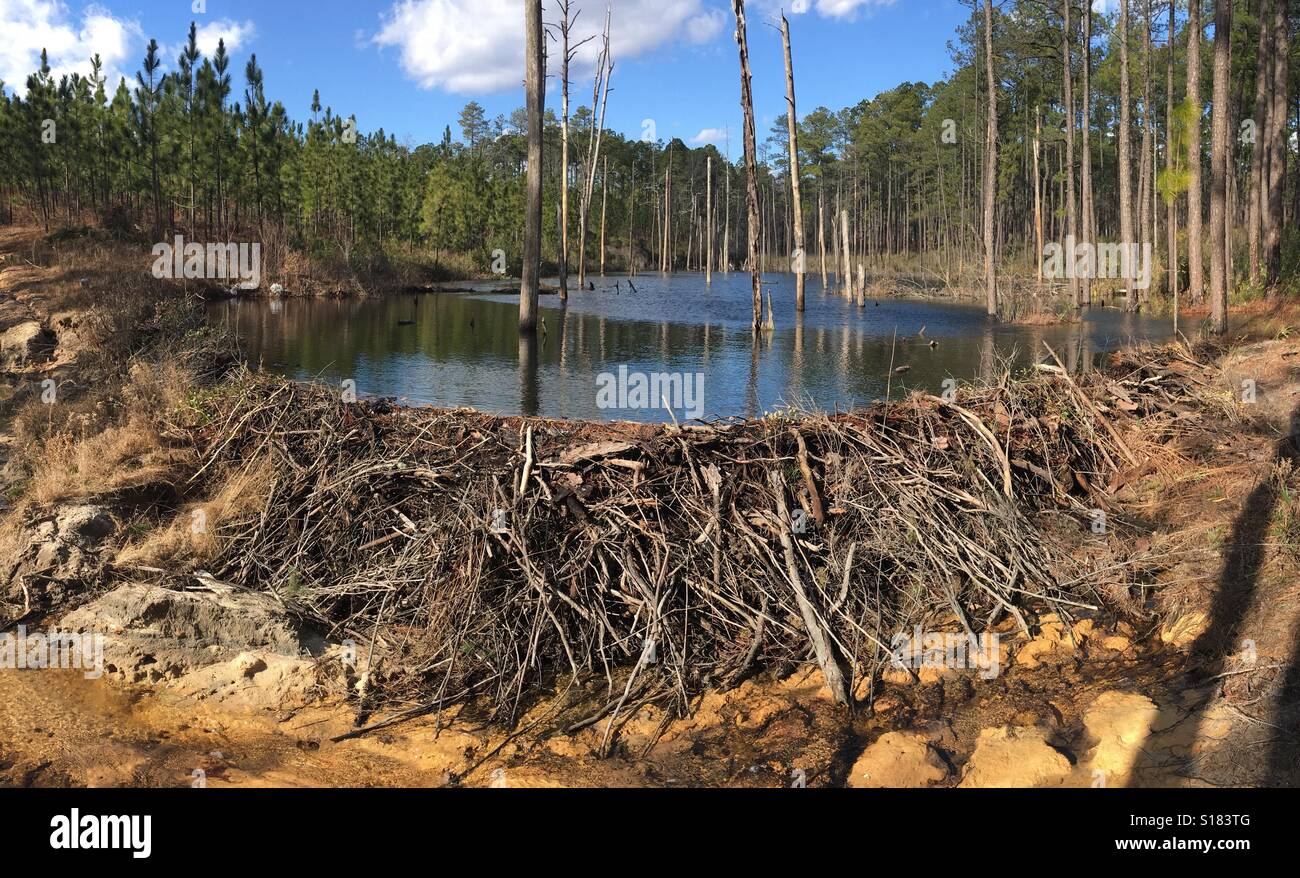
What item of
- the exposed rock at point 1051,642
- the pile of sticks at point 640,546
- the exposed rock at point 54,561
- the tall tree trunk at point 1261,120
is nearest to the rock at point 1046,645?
the exposed rock at point 1051,642

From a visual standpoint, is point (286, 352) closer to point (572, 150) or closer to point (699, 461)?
point (699, 461)

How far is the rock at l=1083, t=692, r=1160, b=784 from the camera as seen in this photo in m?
4.42

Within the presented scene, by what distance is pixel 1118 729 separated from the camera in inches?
186

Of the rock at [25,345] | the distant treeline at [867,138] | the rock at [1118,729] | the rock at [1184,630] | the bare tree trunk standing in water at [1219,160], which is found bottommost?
the rock at [1118,729]

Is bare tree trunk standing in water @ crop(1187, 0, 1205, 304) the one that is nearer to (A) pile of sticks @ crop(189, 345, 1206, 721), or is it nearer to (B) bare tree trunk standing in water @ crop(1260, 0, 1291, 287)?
(B) bare tree trunk standing in water @ crop(1260, 0, 1291, 287)

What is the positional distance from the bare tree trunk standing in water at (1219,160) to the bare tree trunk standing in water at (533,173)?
43.7ft

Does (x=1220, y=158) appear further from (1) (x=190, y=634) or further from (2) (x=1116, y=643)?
(1) (x=190, y=634)

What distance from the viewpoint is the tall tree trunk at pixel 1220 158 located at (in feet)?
54.7

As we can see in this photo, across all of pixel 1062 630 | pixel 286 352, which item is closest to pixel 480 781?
pixel 1062 630

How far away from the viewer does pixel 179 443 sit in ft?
25.8

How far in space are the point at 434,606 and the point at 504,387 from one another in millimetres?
8363

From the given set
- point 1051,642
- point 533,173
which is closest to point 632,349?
point 533,173

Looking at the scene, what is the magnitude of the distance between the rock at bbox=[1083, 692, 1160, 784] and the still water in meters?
3.11

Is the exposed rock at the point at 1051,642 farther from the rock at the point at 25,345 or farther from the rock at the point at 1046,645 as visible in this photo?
the rock at the point at 25,345
